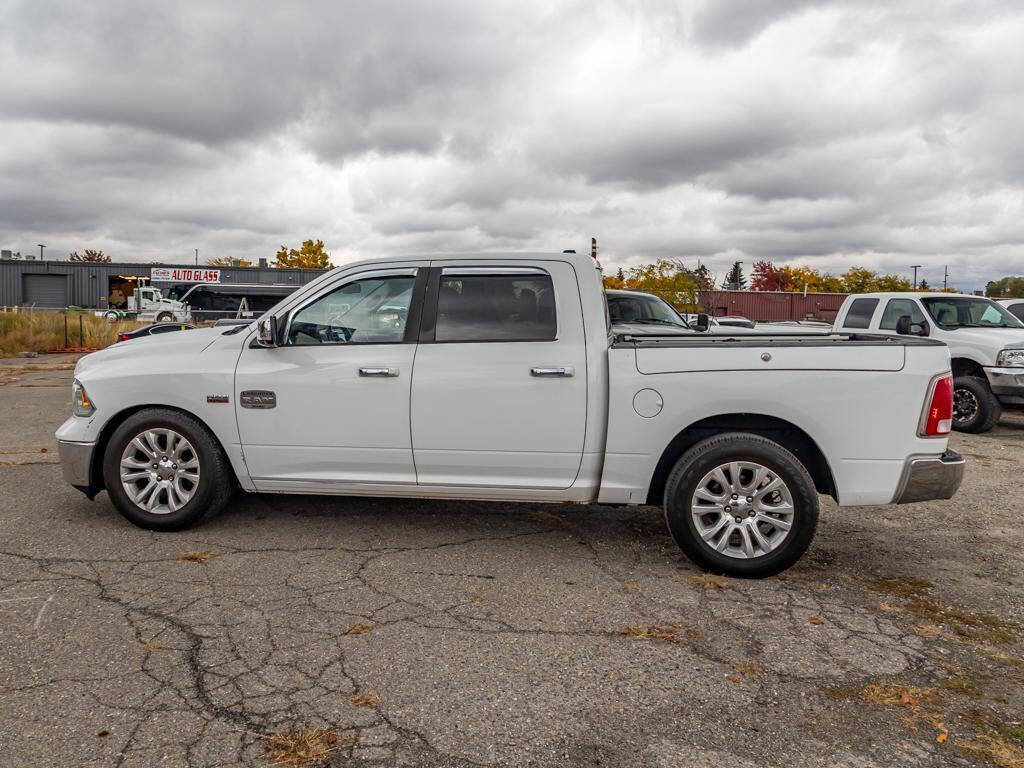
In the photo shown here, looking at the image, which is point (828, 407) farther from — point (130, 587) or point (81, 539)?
point (81, 539)

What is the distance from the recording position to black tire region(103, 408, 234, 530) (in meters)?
5.14

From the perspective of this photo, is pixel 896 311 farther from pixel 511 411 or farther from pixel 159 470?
pixel 159 470

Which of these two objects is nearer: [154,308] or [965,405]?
[965,405]

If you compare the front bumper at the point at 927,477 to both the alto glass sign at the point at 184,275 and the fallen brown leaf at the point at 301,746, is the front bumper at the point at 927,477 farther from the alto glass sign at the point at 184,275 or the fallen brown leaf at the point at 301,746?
the alto glass sign at the point at 184,275

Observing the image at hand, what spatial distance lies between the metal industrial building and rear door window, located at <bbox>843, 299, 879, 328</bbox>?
2187 inches

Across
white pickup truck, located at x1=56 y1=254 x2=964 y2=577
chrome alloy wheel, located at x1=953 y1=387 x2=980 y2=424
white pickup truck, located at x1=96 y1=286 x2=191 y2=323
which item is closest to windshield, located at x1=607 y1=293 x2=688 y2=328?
chrome alloy wheel, located at x1=953 y1=387 x2=980 y2=424

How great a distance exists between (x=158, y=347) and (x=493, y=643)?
3.29m

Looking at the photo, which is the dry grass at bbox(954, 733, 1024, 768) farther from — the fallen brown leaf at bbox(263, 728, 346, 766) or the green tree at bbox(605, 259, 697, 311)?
the green tree at bbox(605, 259, 697, 311)

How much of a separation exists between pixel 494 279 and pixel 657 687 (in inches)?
106

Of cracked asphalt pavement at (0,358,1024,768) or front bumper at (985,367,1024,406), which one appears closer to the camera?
cracked asphalt pavement at (0,358,1024,768)

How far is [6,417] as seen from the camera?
408 inches

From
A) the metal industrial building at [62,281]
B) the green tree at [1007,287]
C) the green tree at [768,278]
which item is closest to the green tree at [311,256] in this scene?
the metal industrial building at [62,281]

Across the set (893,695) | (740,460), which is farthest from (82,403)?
(893,695)

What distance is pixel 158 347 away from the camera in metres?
5.39
